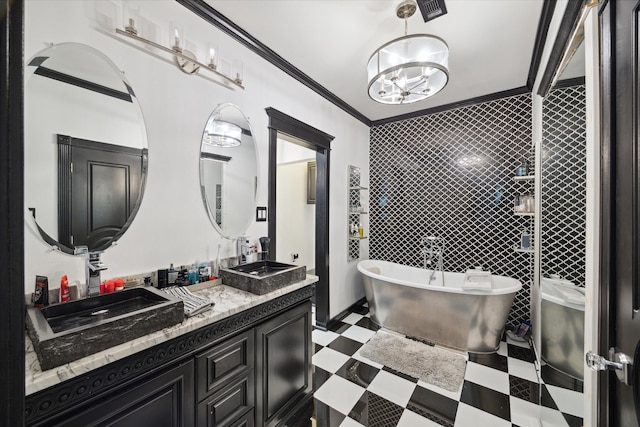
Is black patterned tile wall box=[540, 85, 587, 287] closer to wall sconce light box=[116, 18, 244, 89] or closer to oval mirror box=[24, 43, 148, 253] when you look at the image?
wall sconce light box=[116, 18, 244, 89]

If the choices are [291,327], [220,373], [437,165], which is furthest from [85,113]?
[437,165]

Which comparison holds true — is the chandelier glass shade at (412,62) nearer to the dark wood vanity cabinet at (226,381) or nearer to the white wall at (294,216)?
the dark wood vanity cabinet at (226,381)

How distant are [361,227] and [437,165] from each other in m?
1.41

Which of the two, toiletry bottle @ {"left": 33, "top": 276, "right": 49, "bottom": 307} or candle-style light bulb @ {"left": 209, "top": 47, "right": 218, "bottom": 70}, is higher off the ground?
candle-style light bulb @ {"left": 209, "top": 47, "right": 218, "bottom": 70}

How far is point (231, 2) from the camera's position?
1822 millimetres

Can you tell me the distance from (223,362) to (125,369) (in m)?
0.47

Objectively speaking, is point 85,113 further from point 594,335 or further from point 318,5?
point 594,335

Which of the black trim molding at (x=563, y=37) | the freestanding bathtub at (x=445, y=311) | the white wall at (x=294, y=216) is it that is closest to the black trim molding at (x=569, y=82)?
the black trim molding at (x=563, y=37)

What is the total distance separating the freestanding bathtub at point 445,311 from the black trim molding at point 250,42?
7.66ft

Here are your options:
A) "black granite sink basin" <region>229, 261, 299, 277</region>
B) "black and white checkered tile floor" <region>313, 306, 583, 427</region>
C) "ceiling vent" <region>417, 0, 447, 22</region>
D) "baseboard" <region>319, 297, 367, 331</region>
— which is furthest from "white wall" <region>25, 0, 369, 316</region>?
"baseboard" <region>319, 297, 367, 331</region>

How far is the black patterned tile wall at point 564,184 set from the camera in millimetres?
1269

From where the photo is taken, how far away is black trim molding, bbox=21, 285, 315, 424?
803 mm

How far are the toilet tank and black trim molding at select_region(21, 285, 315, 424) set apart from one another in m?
1.71

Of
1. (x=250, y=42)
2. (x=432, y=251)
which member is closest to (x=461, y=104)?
(x=432, y=251)
